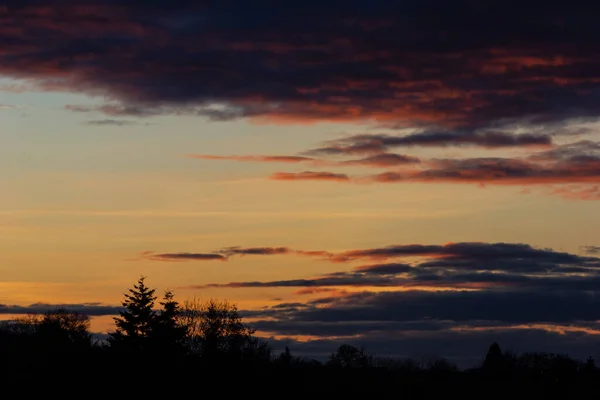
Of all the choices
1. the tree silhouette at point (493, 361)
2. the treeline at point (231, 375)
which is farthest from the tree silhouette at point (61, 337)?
the tree silhouette at point (493, 361)

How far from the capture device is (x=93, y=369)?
222ft

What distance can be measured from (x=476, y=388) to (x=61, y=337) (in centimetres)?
3718

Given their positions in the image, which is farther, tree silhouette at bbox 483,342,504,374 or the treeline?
tree silhouette at bbox 483,342,504,374

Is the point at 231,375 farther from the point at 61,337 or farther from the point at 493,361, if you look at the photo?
the point at 493,361

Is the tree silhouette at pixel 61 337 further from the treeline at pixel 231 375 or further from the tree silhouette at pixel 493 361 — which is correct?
the tree silhouette at pixel 493 361

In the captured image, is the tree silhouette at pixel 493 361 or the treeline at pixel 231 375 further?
the tree silhouette at pixel 493 361

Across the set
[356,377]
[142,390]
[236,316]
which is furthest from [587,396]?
[236,316]

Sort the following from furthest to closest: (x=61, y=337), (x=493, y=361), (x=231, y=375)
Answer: (x=493, y=361)
(x=61, y=337)
(x=231, y=375)

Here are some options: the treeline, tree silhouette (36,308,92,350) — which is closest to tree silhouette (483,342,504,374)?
the treeline

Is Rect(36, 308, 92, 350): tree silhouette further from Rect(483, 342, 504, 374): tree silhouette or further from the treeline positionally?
Rect(483, 342, 504, 374): tree silhouette

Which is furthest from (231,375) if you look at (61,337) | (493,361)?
(493,361)

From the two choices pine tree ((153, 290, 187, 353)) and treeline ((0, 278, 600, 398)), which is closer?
treeline ((0, 278, 600, 398))

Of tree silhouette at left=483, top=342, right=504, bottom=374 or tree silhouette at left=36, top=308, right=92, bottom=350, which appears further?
tree silhouette at left=483, top=342, right=504, bottom=374

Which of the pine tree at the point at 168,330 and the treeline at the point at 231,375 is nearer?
the treeline at the point at 231,375
